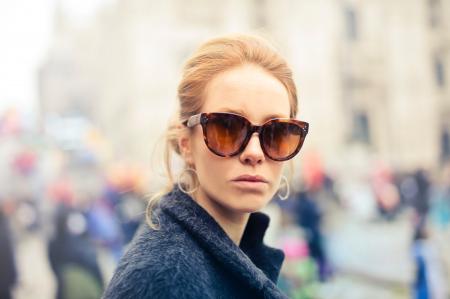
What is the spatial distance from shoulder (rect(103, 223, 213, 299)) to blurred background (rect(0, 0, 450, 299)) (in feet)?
1.72

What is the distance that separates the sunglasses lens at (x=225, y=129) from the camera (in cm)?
121

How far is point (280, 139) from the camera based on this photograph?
127cm

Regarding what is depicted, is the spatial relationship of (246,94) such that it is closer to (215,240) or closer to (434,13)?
(215,240)

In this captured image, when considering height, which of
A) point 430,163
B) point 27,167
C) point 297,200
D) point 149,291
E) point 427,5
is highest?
point 427,5

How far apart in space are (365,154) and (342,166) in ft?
8.39

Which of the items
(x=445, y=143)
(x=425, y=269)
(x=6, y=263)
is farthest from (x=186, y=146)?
(x=445, y=143)

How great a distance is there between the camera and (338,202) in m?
11.8

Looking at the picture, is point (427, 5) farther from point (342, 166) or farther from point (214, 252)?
point (214, 252)

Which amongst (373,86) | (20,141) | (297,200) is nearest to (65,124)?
(20,141)

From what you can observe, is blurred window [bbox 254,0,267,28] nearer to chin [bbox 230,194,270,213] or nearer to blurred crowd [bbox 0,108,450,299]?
blurred crowd [bbox 0,108,450,299]

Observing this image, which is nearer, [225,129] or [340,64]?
[225,129]

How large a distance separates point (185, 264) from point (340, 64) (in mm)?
24697

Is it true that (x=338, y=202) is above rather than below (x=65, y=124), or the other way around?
below

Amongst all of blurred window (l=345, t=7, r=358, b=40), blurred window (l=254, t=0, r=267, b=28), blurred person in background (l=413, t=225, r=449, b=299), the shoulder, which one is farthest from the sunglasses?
blurred window (l=254, t=0, r=267, b=28)
